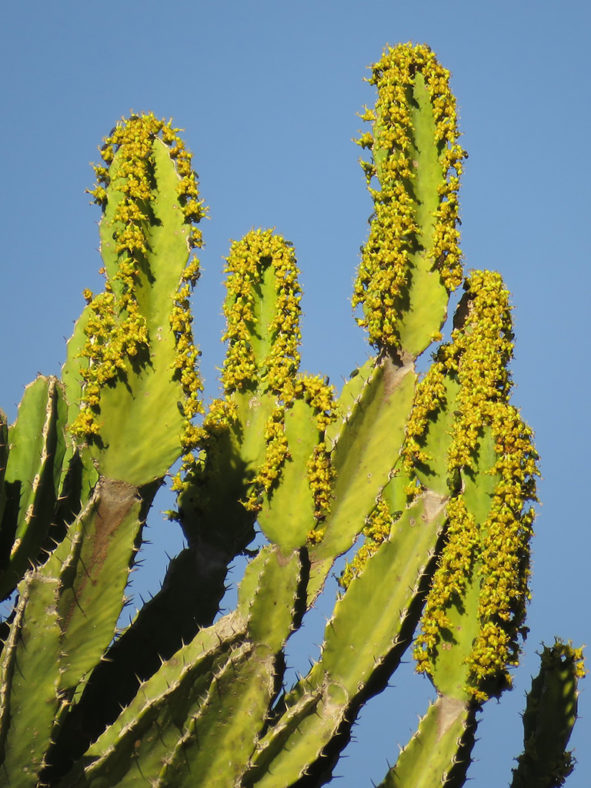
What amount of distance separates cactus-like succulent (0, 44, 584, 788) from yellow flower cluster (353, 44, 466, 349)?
→ 1 cm

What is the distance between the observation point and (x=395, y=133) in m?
5.26

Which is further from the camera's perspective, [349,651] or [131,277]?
[131,277]

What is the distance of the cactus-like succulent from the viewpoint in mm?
4445

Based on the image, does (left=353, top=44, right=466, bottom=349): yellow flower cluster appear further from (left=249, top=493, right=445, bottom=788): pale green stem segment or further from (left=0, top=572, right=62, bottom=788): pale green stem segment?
(left=0, top=572, right=62, bottom=788): pale green stem segment

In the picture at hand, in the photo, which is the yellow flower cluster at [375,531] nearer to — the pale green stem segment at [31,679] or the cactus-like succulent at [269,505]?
the cactus-like succulent at [269,505]

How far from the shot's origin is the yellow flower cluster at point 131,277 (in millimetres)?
4918

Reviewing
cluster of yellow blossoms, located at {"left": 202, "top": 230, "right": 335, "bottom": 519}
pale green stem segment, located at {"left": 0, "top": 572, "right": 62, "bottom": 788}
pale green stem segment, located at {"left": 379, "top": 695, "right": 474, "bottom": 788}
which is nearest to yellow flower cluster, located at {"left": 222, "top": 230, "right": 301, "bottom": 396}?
cluster of yellow blossoms, located at {"left": 202, "top": 230, "right": 335, "bottom": 519}

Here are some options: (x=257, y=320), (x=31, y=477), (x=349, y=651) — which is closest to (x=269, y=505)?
(x=349, y=651)

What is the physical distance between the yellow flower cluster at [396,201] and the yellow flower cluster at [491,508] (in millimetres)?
303

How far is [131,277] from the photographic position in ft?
16.6

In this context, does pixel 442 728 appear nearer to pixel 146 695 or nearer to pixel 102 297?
pixel 146 695

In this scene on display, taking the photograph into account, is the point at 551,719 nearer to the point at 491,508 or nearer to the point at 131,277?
the point at 491,508

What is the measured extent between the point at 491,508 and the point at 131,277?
1.77 m

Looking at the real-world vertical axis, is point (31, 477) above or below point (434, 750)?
below
